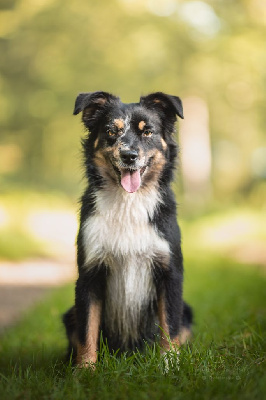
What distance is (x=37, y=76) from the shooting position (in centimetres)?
1997

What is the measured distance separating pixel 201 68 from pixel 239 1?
2.48 meters

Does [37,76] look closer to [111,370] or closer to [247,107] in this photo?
[247,107]

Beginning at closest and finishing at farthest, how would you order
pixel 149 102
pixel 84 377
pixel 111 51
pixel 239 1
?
pixel 84 377, pixel 149 102, pixel 239 1, pixel 111 51

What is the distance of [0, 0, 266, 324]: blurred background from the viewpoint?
48.9 ft

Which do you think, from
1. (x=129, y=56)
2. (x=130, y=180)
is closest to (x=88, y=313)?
(x=130, y=180)

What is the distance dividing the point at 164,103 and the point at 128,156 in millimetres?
736

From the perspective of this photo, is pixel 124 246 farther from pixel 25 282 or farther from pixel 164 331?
pixel 25 282

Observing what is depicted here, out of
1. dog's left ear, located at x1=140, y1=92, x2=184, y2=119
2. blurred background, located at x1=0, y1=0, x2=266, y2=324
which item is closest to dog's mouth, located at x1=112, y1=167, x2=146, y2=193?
dog's left ear, located at x1=140, y1=92, x2=184, y2=119

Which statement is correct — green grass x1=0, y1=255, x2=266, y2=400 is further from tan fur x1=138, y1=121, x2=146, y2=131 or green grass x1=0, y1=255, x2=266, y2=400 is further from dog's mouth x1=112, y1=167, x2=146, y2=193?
tan fur x1=138, y1=121, x2=146, y2=131

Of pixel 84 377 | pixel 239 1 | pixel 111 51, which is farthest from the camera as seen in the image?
pixel 111 51

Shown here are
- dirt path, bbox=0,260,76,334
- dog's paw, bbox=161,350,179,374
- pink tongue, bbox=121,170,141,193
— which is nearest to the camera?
dog's paw, bbox=161,350,179,374

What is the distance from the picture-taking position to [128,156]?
396 centimetres

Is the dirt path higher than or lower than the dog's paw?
lower

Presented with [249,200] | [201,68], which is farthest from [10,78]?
[249,200]
